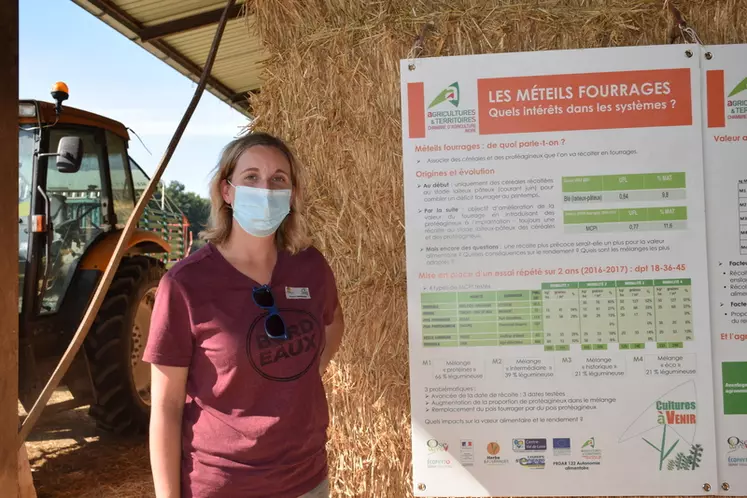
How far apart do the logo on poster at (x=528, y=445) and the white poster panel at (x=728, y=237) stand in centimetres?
77

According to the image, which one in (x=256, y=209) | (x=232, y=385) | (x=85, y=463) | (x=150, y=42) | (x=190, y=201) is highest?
(x=190, y=201)

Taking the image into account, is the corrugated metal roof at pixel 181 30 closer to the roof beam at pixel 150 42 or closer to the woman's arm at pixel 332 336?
the roof beam at pixel 150 42

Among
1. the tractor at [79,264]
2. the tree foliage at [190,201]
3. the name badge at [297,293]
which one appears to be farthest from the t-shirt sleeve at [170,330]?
the tree foliage at [190,201]

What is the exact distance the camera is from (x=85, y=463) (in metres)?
5.01

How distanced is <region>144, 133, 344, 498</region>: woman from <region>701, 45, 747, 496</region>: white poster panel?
1821 mm

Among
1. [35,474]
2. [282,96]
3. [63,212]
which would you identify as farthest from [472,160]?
[35,474]

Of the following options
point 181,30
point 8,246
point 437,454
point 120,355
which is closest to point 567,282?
point 437,454

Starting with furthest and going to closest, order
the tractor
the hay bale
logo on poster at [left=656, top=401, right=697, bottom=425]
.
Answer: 1. the tractor
2. the hay bale
3. logo on poster at [left=656, top=401, right=697, bottom=425]

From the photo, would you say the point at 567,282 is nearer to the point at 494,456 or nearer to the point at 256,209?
the point at 494,456

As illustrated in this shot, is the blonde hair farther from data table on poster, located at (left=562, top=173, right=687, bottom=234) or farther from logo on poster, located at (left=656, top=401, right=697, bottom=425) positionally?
logo on poster, located at (left=656, top=401, right=697, bottom=425)

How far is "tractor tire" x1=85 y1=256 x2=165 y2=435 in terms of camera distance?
5.11 meters

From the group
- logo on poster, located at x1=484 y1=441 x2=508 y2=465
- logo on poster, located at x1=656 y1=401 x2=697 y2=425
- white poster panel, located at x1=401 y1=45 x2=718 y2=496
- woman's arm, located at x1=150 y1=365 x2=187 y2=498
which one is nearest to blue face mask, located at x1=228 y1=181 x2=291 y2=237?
woman's arm, located at x1=150 y1=365 x2=187 y2=498

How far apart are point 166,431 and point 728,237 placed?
2.42 metres

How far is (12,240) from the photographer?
2359 mm
